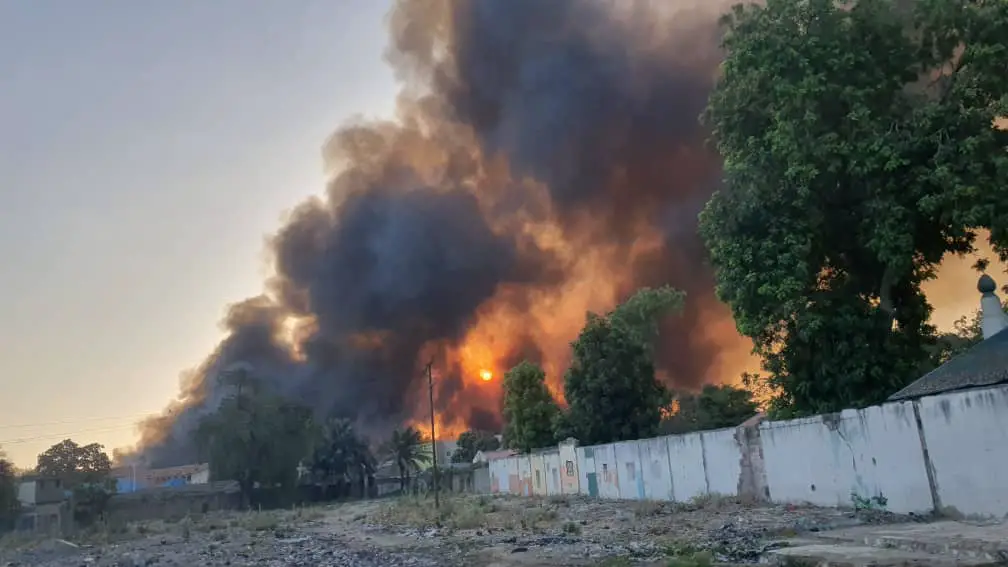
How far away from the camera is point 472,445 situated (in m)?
81.4

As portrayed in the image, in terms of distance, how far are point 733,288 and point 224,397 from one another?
53.5 meters

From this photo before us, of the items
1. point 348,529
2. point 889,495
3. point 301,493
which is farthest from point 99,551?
point 301,493

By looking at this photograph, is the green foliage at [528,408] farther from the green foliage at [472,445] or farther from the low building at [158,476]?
the low building at [158,476]

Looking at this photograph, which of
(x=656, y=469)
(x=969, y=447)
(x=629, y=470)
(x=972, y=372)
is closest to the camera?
(x=969, y=447)

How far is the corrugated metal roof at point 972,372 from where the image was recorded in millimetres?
13680

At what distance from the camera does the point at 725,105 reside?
21.8m

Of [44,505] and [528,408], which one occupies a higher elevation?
[528,408]

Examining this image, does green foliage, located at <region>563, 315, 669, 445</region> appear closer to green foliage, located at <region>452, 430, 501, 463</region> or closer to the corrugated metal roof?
the corrugated metal roof

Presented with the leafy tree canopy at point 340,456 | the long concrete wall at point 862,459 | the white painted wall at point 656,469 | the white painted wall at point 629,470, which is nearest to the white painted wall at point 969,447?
the long concrete wall at point 862,459

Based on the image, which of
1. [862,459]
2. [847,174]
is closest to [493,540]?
[862,459]

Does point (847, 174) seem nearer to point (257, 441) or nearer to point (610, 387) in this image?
point (610, 387)

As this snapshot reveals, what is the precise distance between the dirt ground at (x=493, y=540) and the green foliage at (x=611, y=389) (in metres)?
8.85

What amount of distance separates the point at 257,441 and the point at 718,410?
34072mm

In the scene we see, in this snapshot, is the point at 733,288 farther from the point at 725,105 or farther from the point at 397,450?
the point at 397,450
